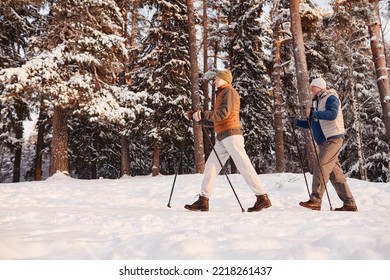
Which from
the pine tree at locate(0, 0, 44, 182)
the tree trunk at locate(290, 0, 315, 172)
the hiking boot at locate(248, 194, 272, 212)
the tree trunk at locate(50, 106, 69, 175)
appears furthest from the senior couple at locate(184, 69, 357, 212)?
the pine tree at locate(0, 0, 44, 182)

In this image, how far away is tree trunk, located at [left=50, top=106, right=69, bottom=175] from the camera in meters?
11.5

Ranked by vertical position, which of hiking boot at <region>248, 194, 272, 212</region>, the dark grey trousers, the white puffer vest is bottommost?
hiking boot at <region>248, 194, 272, 212</region>

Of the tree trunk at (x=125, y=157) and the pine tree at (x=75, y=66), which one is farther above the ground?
the pine tree at (x=75, y=66)

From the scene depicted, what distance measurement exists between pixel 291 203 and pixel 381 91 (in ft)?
22.1

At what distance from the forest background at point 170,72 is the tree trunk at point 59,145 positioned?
0.12 feet


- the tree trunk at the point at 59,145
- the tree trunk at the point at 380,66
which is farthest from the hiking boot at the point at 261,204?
the tree trunk at the point at 59,145

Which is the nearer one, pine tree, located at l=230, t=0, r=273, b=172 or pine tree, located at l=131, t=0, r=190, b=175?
pine tree, located at l=131, t=0, r=190, b=175

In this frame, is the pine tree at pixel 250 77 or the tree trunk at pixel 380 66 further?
the pine tree at pixel 250 77

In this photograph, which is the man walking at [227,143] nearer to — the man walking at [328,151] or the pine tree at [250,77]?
the man walking at [328,151]

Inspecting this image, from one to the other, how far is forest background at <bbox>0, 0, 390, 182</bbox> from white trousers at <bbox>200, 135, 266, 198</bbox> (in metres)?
5.11

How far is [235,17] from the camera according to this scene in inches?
786

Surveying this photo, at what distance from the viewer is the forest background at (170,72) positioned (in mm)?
10656

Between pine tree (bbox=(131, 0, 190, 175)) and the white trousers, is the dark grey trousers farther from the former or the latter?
pine tree (bbox=(131, 0, 190, 175))

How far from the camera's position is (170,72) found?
17.6m
